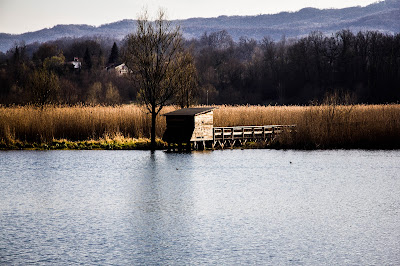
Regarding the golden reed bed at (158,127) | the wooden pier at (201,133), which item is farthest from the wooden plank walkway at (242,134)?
the golden reed bed at (158,127)

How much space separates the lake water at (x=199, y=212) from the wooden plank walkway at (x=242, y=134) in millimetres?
6720

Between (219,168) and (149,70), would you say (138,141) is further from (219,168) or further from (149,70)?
(219,168)

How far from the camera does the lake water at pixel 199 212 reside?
10227mm

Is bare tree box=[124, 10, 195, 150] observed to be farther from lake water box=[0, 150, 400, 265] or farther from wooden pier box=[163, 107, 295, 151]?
lake water box=[0, 150, 400, 265]

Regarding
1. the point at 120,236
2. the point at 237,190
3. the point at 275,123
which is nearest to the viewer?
the point at 120,236

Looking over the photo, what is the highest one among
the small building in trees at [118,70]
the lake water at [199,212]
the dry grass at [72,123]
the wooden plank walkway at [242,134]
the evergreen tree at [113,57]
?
the evergreen tree at [113,57]

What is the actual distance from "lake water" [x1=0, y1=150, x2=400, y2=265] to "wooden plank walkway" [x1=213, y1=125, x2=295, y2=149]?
22.0ft

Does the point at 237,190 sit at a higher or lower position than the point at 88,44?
lower

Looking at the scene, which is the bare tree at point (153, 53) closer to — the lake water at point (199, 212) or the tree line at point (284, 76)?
the lake water at point (199, 212)

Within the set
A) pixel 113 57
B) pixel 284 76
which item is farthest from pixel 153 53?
pixel 113 57

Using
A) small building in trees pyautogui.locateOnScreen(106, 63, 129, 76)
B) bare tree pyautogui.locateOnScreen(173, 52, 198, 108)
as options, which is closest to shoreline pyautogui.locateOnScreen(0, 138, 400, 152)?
bare tree pyautogui.locateOnScreen(173, 52, 198, 108)

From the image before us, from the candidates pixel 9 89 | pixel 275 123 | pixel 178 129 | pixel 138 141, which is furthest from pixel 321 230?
pixel 9 89

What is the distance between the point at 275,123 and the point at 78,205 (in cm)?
2231

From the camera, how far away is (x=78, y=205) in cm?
1458
